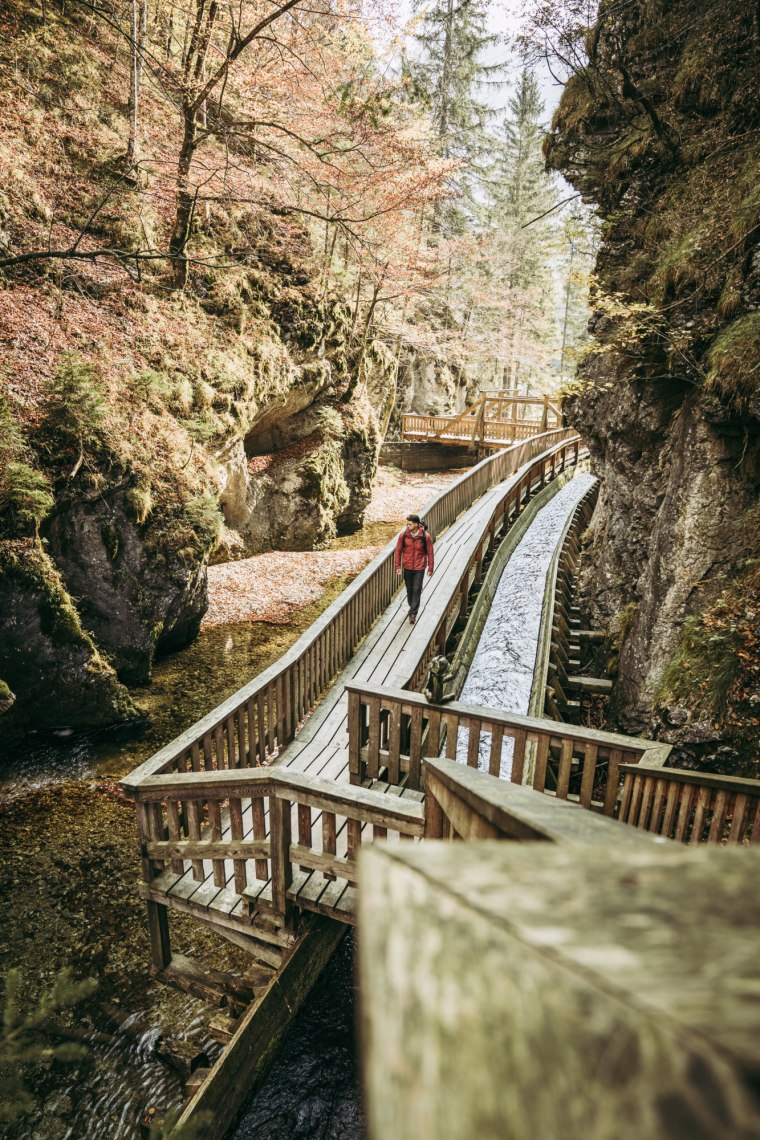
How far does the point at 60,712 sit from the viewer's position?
8305 mm

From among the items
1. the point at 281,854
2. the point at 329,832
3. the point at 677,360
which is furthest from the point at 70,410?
the point at 677,360

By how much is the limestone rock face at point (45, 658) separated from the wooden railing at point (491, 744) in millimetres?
4725

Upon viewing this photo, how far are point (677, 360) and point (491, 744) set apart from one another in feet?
22.0

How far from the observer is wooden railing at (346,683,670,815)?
4320 mm

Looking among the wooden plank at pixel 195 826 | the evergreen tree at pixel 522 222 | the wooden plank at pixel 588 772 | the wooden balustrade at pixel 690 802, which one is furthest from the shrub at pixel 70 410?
the evergreen tree at pixel 522 222

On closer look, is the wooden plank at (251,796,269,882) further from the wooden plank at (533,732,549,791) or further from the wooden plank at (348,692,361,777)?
the wooden plank at (533,732,549,791)

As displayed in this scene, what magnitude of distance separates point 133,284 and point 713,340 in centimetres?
1119

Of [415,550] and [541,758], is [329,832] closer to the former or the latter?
[541,758]

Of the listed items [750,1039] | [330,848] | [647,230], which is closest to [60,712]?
[330,848]

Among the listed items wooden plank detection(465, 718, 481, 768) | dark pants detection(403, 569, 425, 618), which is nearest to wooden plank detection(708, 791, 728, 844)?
wooden plank detection(465, 718, 481, 768)

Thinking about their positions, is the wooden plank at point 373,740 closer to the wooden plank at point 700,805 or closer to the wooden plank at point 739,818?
the wooden plank at point 700,805

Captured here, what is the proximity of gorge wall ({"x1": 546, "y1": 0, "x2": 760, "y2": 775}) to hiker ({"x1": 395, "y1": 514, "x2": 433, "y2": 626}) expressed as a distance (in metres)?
3.48

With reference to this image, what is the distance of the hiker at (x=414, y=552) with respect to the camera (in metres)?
8.70

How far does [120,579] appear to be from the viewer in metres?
9.33
